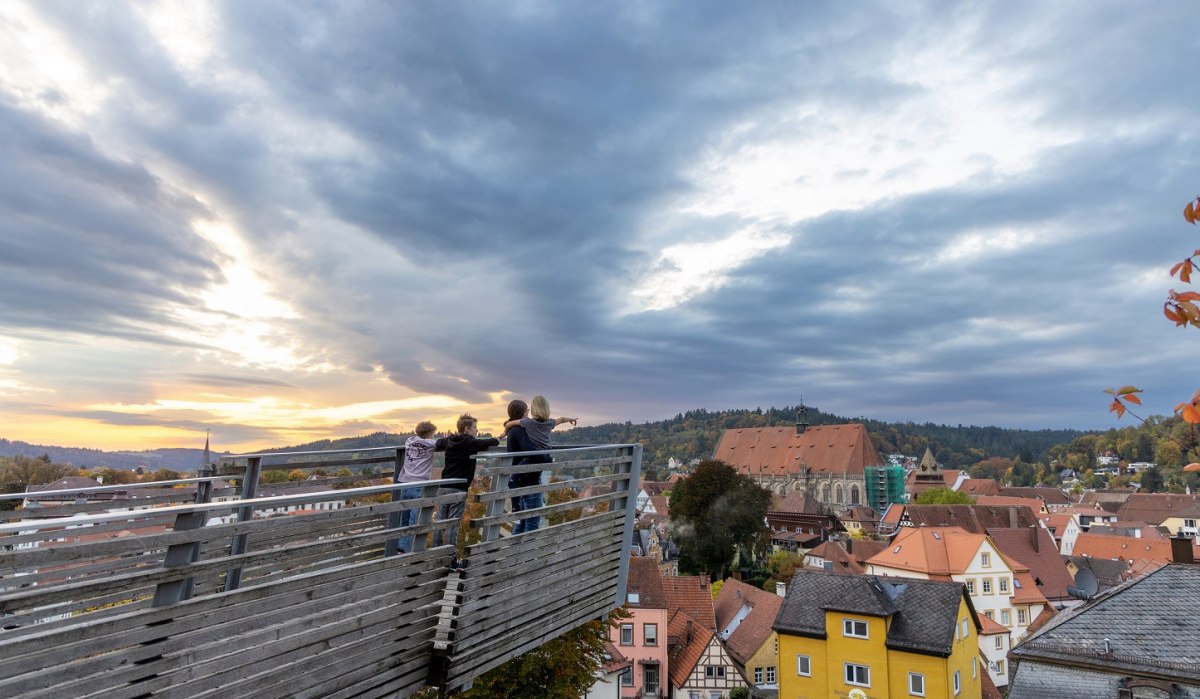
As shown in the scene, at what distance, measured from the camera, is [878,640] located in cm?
2888

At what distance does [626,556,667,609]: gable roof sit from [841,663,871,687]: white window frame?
9.71 metres

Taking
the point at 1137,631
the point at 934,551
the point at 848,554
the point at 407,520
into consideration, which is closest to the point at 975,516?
the point at 848,554

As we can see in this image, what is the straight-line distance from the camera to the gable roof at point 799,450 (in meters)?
124

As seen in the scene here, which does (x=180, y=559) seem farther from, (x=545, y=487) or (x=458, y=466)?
(x=545, y=487)

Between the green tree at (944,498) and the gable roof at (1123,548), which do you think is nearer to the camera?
the gable roof at (1123,548)

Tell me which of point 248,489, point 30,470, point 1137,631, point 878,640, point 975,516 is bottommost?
point 878,640

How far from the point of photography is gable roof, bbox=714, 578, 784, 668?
38156 mm

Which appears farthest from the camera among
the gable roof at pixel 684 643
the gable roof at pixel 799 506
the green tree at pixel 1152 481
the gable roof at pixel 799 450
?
the green tree at pixel 1152 481

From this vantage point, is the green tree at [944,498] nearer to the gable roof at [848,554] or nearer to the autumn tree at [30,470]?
the gable roof at [848,554]

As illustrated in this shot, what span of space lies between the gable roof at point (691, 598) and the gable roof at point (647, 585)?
3203mm

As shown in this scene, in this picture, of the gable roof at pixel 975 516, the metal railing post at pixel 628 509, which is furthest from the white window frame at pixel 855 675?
the gable roof at pixel 975 516

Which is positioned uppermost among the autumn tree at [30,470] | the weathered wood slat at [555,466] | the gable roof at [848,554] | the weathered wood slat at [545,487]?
the weathered wood slat at [555,466]

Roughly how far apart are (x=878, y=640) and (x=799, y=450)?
10882 centimetres

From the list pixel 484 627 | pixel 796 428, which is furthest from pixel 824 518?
pixel 484 627
